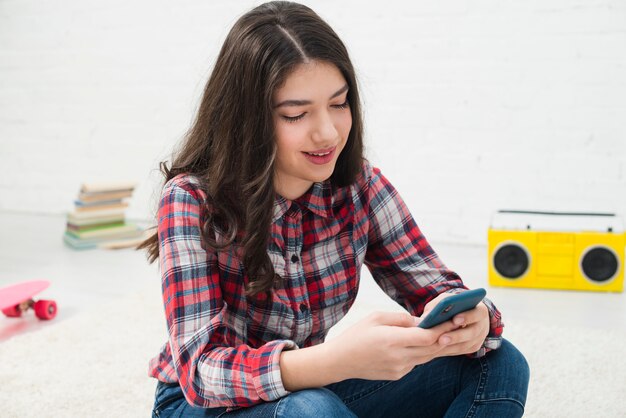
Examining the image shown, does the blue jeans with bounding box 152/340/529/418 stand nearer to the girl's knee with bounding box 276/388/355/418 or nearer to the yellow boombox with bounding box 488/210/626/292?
the girl's knee with bounding box 276/388/355/418

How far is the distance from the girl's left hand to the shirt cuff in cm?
20

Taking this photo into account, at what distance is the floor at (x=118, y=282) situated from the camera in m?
2.08

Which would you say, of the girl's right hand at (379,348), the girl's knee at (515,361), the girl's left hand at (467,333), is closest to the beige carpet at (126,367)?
the girl's knee at (515,361)

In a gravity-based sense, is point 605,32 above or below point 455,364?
above

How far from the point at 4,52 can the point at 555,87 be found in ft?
8.68

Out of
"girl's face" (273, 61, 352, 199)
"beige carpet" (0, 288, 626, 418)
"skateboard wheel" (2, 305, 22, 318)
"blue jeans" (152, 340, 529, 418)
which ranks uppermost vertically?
"girl's face" (273, 61, 352, 199)

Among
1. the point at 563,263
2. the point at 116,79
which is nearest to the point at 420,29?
the point at 563,263

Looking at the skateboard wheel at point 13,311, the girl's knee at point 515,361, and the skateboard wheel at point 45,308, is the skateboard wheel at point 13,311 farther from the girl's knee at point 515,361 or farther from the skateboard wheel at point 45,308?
the girl's knee at point 515,361

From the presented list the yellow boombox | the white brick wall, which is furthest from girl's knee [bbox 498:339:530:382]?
the white brick wall

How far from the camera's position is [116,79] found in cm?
342

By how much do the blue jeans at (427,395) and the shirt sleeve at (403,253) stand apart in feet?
0.38

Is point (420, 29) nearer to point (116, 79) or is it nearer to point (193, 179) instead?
point (116, 79)

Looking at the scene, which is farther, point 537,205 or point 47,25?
point 47,25

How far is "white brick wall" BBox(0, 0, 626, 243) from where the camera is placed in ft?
8.71
